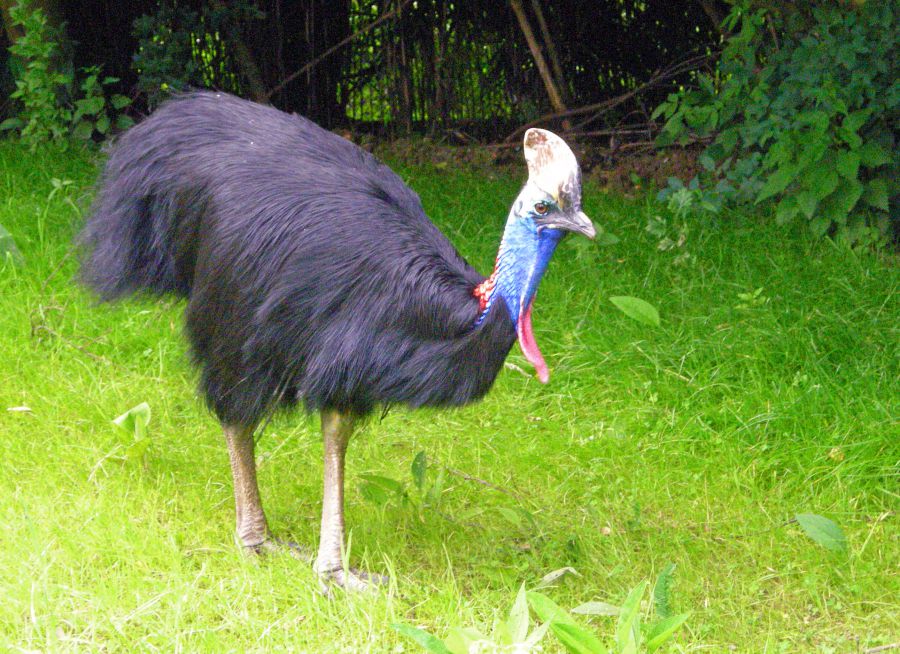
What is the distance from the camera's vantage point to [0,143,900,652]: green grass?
118 inches

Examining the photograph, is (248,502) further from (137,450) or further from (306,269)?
(306,269)

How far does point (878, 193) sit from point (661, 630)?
2720 millimetres

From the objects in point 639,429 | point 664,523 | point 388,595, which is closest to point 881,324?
point 639,429

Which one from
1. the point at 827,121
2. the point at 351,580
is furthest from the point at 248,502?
the point at 827,121

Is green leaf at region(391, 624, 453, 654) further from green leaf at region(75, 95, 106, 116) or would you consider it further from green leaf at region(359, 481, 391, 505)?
green leaf at region(75, 95, 106, 116)

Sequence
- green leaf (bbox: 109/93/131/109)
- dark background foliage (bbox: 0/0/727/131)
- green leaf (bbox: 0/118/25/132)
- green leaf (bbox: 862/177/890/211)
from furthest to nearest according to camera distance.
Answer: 1. dark background foliage (bbox: 0/0/727/131)
2. green leaf (bbox: 0/118/25/132)
3. green leaf (bbox: 109/93/131/109)
4. green leaf (bbox: 862/177/890/211)

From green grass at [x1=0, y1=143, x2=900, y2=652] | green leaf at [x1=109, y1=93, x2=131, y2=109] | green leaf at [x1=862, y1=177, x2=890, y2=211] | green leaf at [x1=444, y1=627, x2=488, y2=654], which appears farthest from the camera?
green leaf at [x1=109, y1=93, x2=131, y2=109]

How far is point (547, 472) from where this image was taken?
3.79m

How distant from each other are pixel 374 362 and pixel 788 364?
1.78 meters

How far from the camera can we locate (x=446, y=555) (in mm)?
3217

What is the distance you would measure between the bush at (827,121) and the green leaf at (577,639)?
8.67 feet

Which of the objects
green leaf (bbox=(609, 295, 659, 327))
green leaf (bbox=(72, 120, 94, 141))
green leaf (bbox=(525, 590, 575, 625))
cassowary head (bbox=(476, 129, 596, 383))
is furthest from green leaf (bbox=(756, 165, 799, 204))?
green leaf (bbox=(72, 120, 94, 141))

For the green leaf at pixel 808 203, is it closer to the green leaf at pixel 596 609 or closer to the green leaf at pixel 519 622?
the green leaf at pixel 596 609

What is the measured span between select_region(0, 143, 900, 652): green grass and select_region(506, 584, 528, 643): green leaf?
48 centimetres
